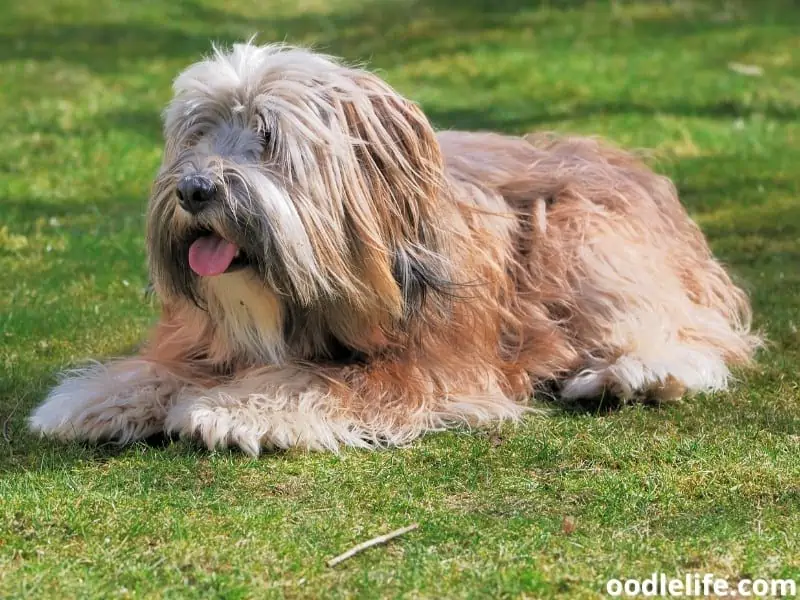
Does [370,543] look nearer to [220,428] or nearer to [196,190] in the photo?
[220,428]

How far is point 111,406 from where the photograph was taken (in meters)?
4.86

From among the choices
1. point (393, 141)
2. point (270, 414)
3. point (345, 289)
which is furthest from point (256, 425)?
point (393, 141)

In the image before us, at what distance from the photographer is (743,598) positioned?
3.43m

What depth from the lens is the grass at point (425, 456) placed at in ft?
12.0

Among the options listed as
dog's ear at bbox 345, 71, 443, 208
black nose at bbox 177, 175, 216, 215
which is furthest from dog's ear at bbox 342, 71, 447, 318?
black nose at bbox 177, 175, 216, 215

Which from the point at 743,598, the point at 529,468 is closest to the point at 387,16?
the point at 529,468

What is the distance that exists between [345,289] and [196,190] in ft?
2.11

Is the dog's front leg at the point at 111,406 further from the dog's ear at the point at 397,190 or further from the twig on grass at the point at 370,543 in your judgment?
the twig on grass at the point at 370,543

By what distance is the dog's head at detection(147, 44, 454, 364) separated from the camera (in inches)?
179

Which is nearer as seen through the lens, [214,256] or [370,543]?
[370,543]

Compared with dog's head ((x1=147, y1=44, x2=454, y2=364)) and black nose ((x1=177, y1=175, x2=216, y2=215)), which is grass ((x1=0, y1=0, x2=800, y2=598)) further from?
black nose ((x1=177, y1=175, x2=216, y2=215))

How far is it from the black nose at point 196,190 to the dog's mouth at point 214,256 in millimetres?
135

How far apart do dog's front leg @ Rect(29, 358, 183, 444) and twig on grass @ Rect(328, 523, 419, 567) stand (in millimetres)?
1334

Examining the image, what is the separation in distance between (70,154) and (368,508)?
697cm
